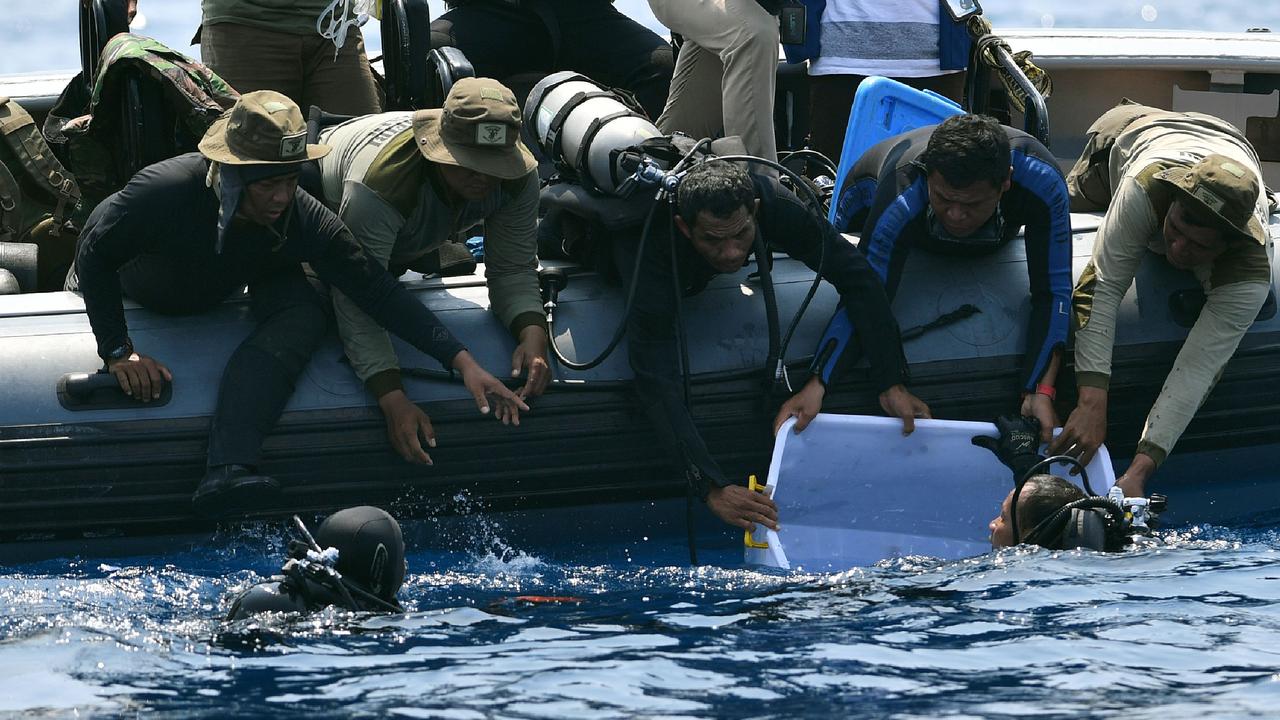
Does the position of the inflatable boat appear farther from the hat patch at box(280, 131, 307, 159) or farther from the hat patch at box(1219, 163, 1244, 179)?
the hat patch at box(280, 131, 307, 159)

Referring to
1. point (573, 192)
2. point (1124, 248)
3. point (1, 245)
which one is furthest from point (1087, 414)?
point (1, 245)

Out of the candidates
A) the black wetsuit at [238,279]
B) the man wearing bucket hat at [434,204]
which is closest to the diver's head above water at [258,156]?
the black wetsuit at [238,279]

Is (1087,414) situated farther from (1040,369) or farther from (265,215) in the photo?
(265,215)

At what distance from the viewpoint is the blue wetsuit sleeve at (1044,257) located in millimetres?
4562

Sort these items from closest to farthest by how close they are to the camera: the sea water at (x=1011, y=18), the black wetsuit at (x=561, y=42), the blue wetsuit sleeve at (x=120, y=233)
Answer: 1. the blue wetsuit sleeve at (x=120, y=233)
2. the black wetsuit at (x=561, y=42)
3. the sea water at (x=1011, y=18)

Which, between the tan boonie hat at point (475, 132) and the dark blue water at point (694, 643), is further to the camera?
the tan boonie hat at point (475, 132)

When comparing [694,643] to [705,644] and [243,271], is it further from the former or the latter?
[243,271]

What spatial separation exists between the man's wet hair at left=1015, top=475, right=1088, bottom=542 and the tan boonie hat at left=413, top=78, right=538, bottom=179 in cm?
169

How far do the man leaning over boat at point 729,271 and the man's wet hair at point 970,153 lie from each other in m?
0.39

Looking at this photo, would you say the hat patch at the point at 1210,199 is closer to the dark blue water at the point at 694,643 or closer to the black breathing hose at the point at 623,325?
the dark blue water at the point at 694,643

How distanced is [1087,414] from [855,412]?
0.72m

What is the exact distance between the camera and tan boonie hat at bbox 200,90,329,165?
3.99 metres

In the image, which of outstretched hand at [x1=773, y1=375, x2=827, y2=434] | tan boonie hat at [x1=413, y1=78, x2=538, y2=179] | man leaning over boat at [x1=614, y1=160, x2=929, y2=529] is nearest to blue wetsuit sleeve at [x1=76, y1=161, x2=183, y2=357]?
tan boonie hat at [x1=413, y1=78, x2=538, y2=179]

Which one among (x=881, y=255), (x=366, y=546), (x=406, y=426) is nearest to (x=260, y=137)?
(x=406, y=426)
